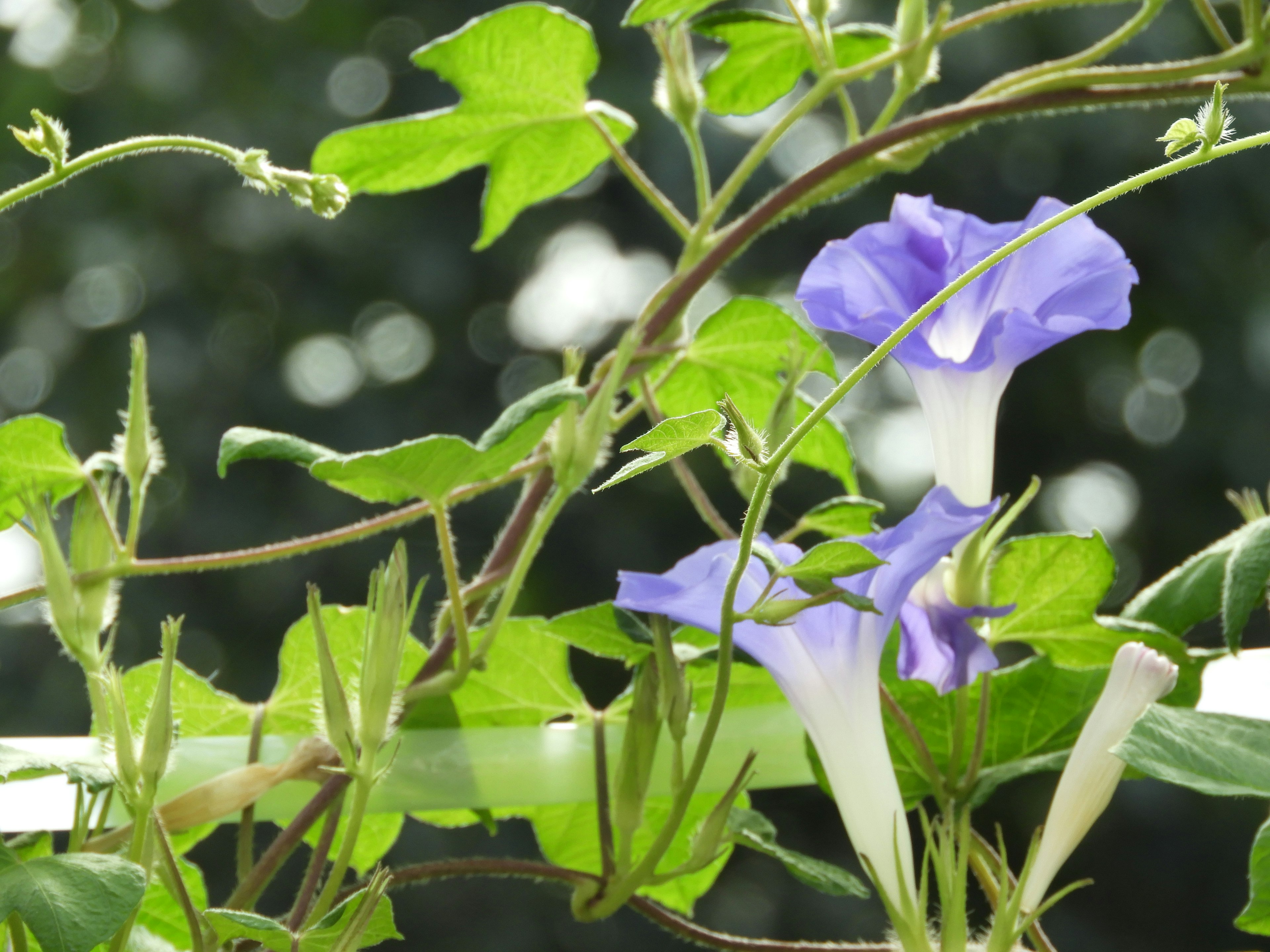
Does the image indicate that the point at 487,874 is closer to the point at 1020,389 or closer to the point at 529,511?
the point at 529,511

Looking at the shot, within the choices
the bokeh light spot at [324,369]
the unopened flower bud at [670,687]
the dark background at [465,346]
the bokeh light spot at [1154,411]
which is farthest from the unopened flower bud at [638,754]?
the bokeh light spot at [1154,411]

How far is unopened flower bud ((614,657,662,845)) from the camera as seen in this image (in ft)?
0.87

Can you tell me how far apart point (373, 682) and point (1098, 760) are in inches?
5.6

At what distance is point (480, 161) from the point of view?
1.35ft

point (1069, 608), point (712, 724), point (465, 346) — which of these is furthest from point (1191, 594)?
point (465, 346)

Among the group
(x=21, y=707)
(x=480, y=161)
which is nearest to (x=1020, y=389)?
(x=21, y=707)

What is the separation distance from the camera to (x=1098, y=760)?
0.82ft

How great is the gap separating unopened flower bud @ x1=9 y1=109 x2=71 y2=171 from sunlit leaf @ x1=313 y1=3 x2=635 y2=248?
11 cm

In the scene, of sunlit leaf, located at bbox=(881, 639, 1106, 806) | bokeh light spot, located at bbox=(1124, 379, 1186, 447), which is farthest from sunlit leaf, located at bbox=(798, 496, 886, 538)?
bokeh light spot, located at bbox=(1124, 379, 1186, 447)

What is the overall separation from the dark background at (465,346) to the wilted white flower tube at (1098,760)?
1.60 metres

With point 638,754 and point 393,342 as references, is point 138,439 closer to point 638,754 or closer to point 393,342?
point 638,754

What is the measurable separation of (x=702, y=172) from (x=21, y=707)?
193 centimetres

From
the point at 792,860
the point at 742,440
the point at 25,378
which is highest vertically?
the point at 25,378

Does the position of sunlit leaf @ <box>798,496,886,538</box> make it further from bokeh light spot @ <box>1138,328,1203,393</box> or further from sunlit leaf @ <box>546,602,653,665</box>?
bokeh light spot @ <box>1138,328,1203,393</box>
